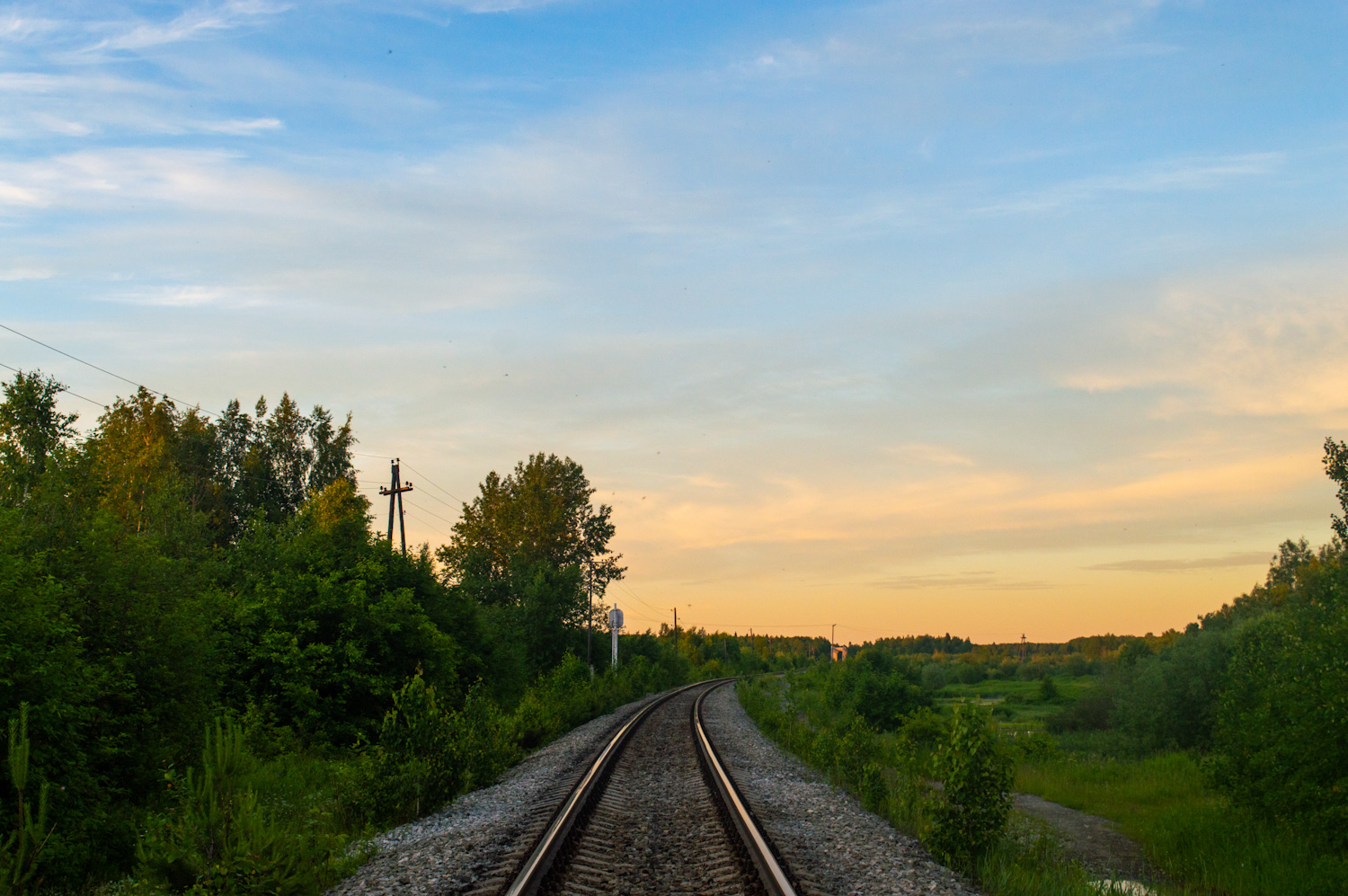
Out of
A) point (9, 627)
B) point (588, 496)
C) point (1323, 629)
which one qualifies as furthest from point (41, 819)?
point (588, 496)

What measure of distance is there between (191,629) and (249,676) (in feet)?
25.0

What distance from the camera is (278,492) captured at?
57.6 m

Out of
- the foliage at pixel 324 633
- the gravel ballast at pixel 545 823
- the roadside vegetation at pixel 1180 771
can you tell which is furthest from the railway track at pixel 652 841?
the foliage at pixel 324 633

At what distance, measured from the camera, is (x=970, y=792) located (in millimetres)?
9234

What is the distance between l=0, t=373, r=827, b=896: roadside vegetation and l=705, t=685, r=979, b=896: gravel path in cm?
463

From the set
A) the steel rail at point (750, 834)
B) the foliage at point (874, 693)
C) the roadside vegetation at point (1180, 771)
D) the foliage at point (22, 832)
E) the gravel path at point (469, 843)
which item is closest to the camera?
the foliage at point (22, 832)

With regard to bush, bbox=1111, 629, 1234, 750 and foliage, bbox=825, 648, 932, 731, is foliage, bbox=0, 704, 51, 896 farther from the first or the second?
bush, bbox=1111, 629, 1234, 750

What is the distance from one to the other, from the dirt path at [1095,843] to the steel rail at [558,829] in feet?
23.2

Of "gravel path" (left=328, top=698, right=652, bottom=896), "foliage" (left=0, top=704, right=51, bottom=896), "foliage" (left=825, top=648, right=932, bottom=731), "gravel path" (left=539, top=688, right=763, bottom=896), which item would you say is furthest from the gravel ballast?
"foliage" (left=825, top=648, right=932, bottom=731)

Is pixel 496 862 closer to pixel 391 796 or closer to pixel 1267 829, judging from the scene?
pixel 391 796

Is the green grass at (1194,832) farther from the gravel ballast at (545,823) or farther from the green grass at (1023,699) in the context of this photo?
the green grass at (1023,699)

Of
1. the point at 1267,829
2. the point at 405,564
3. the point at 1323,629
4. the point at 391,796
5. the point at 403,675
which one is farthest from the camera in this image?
the point at 405,564

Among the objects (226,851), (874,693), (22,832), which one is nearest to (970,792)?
(226,851)

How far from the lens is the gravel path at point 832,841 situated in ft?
25.2
